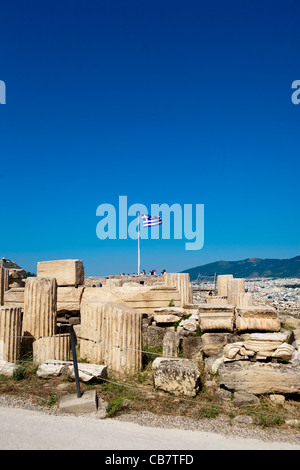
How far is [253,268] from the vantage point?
12712cm

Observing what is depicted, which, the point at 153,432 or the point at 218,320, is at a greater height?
the point at 218,320

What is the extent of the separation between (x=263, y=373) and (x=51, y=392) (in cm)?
341

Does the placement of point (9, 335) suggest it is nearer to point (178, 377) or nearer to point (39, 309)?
point (39, 309)

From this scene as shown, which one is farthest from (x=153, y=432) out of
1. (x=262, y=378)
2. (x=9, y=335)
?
(x=9, y=335)

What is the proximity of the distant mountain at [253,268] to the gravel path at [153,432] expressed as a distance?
345 feet

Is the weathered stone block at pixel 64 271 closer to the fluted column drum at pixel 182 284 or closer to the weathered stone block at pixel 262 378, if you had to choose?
the fluted column drum at pixel 182 284

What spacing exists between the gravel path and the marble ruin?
880 millimetres

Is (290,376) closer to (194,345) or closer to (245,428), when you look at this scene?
(245,428)

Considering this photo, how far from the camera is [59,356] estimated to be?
7770 mm

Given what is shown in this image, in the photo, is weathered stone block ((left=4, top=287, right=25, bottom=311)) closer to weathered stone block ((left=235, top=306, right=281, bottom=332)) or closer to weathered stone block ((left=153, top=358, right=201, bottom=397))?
weathered stone block ((left=153, top=358, right=201, bottom=397))

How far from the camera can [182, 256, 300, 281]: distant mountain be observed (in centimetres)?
11269

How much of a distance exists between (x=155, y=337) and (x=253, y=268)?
124 m

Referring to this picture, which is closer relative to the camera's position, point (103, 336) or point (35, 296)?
point (103, 336)
